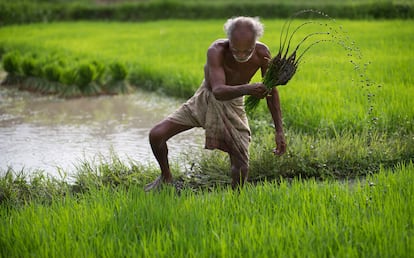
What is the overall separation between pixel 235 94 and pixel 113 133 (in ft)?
10.7

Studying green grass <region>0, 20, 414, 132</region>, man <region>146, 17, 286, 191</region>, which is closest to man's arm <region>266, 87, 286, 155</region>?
man <region>146, 17, 286, 191</region>

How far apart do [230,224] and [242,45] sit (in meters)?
1.02

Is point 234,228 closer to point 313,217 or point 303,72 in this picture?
point 313,217

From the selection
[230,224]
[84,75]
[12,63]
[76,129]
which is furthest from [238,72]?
[12,63]

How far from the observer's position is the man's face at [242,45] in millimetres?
3467

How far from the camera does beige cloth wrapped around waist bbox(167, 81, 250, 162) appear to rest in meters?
3.79

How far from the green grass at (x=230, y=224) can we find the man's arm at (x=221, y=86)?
584 millimetres

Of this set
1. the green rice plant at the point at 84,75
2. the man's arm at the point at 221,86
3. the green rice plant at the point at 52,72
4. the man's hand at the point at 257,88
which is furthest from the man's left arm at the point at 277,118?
the green rice plant at the point at 52,72

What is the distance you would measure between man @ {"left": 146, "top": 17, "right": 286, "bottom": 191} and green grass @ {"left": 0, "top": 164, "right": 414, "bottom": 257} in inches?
11.8

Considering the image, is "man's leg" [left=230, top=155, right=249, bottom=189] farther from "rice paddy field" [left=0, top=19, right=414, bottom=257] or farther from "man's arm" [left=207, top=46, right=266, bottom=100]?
"man's arm" [left=207, top=46, right=266, bottom=100]

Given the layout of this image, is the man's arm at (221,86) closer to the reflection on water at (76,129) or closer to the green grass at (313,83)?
the green grass at (313,83)

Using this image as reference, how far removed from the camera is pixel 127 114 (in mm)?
7441

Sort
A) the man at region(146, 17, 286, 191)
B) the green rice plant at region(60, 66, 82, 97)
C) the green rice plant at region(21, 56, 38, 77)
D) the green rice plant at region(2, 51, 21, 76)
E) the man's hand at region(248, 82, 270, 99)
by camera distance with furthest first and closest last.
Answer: the green rice plant at region(2, 51, 21, 76), the green rice plant at region(21, 56, 38, 77), the green rice plant at region(60, 66, 82, 97), the man at region(146, 17, 286, 191), the man's hand at region(248, 82, 270, 99)

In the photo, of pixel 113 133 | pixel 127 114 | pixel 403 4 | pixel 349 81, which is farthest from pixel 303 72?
pixel 403 4
